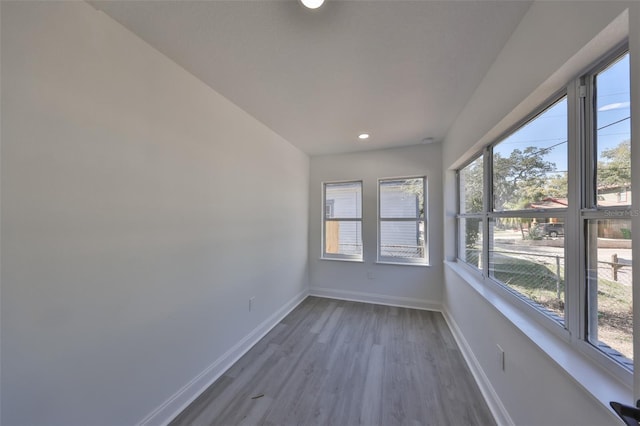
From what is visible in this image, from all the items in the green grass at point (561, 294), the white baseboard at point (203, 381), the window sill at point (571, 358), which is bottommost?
the white baseboard at point (203, 381)

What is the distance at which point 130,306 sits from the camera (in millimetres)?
1320

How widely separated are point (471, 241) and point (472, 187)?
1.96 ft

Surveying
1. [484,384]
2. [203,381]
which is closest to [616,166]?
[484,384]

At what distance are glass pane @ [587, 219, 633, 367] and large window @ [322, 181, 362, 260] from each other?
2.81 metres

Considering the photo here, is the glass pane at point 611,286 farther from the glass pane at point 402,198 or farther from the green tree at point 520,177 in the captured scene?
the glass pane at point 402,198

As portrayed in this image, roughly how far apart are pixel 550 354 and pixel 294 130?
2.81 metres

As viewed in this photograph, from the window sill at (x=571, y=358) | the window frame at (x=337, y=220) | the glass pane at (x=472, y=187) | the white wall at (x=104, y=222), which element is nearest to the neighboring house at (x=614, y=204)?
the window sill at (x=571, y=358)

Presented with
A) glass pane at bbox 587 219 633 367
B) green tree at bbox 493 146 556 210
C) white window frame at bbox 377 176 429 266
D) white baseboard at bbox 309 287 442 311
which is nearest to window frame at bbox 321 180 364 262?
white window frame at bbox 377 176 429 266

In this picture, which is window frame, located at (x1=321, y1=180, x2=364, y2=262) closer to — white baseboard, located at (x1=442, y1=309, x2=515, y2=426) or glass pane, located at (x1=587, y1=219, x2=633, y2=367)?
white baseboard, located at (x1=442, y1=309, x2=515, y2=426)

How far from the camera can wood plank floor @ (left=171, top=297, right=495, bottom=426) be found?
5.08 ft

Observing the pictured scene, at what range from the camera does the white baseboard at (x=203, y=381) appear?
147 centimetres

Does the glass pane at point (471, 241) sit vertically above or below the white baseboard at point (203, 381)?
above

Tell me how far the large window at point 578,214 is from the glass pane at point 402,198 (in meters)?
1.74

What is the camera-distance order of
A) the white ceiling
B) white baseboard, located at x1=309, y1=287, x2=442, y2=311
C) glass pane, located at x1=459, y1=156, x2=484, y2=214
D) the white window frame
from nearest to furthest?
1. the white ceiling
2. glass pane, located at x1=459, y1=156, x2=484, y2=214
3. white baseboard, located at x1=309, y1=287, x2=442, y2=311
4. the white window frame
